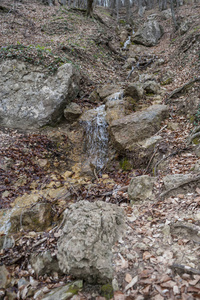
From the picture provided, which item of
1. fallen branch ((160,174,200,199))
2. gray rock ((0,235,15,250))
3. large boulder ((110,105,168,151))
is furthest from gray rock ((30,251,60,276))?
large boulder ((110,105,168,151))

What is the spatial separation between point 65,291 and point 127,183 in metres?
2.99

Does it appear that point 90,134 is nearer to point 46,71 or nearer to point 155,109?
point 155,109

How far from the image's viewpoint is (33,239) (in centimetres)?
384

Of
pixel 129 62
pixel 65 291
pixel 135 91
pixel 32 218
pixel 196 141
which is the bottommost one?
pixel 32 218

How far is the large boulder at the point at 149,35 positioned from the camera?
1692 cm

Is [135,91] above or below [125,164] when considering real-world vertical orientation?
above

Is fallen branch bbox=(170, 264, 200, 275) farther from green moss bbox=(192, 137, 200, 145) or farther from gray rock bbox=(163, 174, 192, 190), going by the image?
green moss bbox=(192, 137, 200, 145)

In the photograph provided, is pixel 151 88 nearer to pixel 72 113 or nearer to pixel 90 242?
pixel 72 113

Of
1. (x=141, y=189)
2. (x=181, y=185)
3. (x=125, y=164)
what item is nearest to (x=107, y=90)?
(x=125, y=164)

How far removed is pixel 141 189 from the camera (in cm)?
402

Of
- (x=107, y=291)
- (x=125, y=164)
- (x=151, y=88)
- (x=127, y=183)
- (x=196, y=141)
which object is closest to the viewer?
(x=107, y=291)

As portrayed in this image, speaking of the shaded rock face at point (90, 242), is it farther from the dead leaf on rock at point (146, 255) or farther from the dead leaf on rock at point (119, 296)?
the dead leaf on rock at point (146, 255)

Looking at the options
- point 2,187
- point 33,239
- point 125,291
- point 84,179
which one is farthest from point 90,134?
point 125,291

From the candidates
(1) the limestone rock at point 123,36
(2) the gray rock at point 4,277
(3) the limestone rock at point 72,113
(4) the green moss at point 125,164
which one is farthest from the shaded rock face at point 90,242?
(1) the limestone rock at point 123,36
